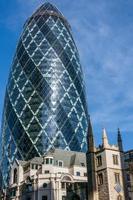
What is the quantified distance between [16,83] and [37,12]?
2480cm

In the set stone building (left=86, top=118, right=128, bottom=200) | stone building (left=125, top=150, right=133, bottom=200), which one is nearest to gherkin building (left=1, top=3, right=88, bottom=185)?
stone building (left=125, top=150, right=133, bottom=200)

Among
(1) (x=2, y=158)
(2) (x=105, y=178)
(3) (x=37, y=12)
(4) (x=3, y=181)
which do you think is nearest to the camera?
(2) (x=105, y=178)

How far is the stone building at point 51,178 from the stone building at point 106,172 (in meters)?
8.73

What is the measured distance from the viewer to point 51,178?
60.9m

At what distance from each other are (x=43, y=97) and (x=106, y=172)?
41806 mm

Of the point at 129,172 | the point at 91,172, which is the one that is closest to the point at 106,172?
the point at 91,172

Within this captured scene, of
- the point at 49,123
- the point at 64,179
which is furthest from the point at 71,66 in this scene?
the point at 64,179

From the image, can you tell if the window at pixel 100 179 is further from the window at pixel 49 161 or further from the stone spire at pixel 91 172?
the window at pixel 49 161

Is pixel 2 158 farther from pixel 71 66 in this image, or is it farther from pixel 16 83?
pixel 71 66

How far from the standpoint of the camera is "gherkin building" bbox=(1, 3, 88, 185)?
8156 cm

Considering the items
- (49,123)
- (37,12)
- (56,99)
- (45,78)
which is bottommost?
(49,123)

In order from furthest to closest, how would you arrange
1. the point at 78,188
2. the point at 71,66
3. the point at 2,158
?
the point at 71,66 < the point at 2,158 < the point at 78,188

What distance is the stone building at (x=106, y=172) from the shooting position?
45219 millimetres

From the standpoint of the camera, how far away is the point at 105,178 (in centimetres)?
4588
